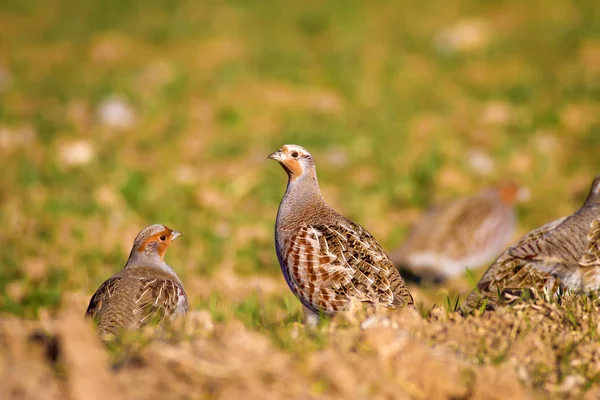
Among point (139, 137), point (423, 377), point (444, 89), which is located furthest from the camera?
point (444, 89)

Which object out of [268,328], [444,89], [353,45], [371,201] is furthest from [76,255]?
[353,45]

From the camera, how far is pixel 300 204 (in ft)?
17.5

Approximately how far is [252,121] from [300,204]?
22.0 ft

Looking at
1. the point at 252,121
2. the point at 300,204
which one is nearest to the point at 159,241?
the point at 300,204

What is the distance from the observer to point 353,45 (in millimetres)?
14383

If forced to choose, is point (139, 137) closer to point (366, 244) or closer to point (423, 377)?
point (366, 244)

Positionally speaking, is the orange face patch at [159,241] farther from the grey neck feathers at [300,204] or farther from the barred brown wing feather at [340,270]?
the barred brown wing feather at [340,270]

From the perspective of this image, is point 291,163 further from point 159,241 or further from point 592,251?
point 592,251

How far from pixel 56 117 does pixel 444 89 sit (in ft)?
19.2

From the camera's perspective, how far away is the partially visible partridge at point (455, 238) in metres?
7.77

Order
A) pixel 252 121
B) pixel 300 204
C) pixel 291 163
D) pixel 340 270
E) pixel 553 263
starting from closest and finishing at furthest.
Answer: pixel 340 270, pixel 553 263, pixel 300 204, pixel 291 163, pixel 252 121

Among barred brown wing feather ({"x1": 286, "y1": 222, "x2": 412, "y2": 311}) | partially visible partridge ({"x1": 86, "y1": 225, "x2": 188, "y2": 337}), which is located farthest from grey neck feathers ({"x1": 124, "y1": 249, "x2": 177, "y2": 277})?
barred brown wing feather ({"x1": 286, "y1": 222, "x2": 412, "y2": 311})

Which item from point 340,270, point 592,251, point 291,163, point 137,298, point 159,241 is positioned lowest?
point 592,251

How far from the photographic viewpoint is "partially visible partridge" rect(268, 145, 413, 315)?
475 centimetres
